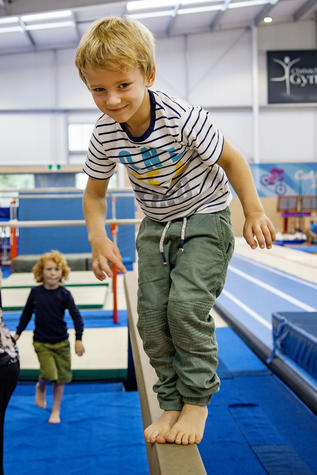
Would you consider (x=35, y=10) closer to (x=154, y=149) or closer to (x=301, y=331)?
(x=154, y=149)

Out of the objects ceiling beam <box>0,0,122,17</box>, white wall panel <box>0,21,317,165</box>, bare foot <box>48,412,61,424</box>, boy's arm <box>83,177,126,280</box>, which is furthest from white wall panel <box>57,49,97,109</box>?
boy's arm <box>83,177,126,280</box>

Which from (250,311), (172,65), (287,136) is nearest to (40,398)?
(250,311)

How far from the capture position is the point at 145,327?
1.04 m

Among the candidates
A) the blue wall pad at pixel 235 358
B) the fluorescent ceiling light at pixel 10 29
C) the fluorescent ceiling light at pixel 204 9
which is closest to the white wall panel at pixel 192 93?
the fluorescent ceiling light at pixel 10 29

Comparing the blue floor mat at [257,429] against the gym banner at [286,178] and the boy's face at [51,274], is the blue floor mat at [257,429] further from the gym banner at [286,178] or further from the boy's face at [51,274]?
the gym banner at [286,178]

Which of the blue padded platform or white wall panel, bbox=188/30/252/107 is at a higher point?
white wall panel, bbox=188/30/252/107

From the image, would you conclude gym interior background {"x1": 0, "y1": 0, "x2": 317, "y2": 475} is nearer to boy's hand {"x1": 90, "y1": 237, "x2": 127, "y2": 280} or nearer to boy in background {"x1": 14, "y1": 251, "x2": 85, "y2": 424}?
boy in background {"x1": 14, "y1": 251, "x2": 85, "y2": 424}

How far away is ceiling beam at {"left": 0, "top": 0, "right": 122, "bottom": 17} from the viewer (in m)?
2.41

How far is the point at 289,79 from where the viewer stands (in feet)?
41.7

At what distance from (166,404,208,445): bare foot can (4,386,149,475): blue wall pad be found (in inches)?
48.2

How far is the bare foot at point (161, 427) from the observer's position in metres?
0.92

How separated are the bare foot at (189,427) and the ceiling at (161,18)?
1022cm

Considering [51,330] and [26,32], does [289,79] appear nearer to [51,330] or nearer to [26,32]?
[26,32]

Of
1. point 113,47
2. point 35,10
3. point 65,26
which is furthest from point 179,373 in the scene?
point 65,26
